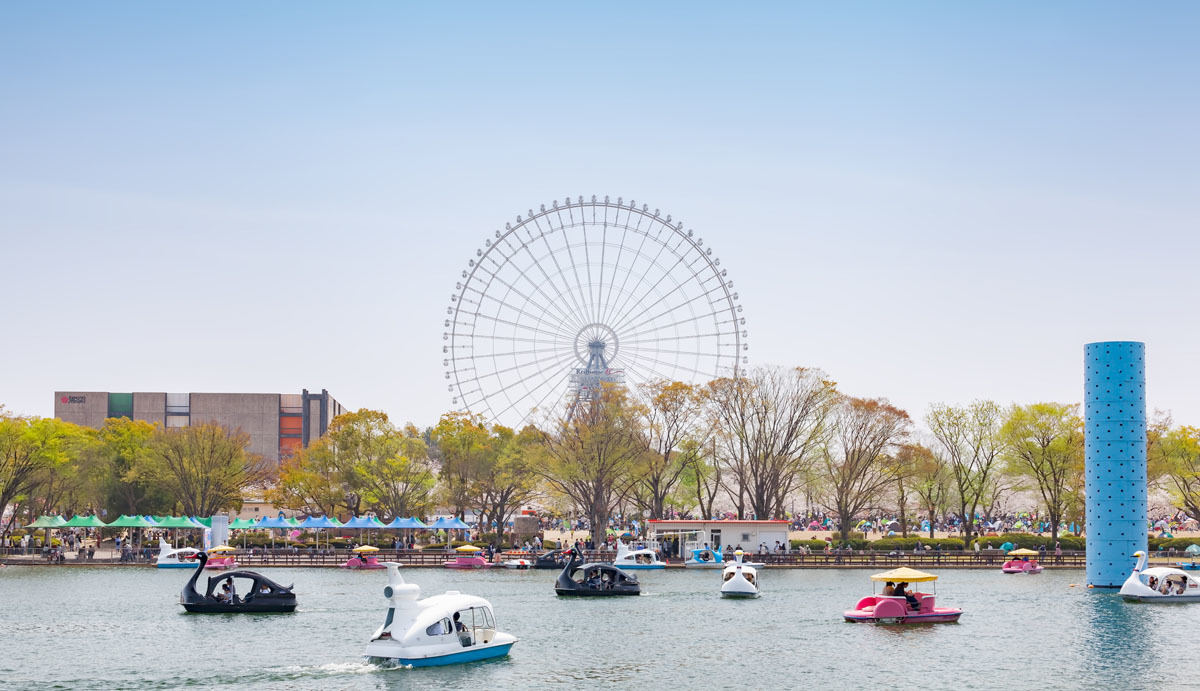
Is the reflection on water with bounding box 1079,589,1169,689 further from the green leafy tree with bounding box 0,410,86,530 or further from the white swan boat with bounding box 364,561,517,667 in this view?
the green leafy tree with bounding box 0,410,86,530

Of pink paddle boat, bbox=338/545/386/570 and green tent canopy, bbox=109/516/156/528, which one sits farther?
green tent canopy, bbox=109/516/156/528

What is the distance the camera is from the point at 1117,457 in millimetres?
76500

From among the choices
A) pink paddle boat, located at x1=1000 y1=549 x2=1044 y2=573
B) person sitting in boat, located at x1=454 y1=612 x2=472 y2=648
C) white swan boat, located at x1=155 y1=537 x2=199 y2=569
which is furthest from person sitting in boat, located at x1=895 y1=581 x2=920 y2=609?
white swan boat, located at x1=155 y1=537 x2=199 y2=569

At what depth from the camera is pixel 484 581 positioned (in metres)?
84.0

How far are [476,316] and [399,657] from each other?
80.9 m

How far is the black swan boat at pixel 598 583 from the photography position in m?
73.0

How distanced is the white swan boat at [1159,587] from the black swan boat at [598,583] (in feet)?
90.8

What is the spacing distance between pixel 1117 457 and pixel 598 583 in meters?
32.5

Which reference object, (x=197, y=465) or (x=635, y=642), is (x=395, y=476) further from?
(x=635, y=642)

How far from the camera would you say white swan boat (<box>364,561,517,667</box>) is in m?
42.3

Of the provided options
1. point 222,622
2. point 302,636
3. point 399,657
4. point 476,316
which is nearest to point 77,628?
point 222,622

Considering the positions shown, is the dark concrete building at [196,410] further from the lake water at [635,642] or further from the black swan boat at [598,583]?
the black swan boat at [598,583]

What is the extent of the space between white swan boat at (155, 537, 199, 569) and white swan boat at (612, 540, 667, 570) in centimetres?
3344

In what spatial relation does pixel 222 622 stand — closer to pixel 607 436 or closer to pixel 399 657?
pixel 399 657
